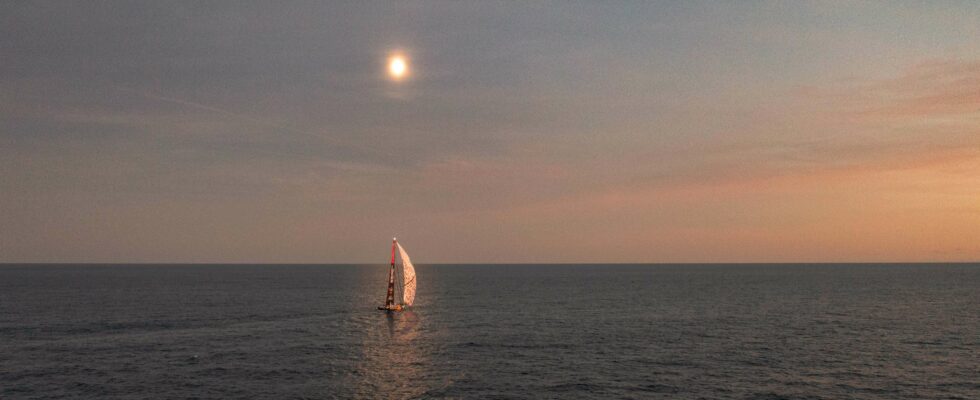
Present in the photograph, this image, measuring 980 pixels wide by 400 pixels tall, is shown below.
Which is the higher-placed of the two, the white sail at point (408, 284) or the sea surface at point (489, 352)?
the white sail at point (408, 284)

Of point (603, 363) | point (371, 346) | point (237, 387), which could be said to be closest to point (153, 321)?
point (371, 346)

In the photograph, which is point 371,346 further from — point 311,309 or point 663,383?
point 311,309

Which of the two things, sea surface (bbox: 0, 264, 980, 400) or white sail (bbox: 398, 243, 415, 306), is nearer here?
sea surface (bbox: 0, 264, 980, 400)

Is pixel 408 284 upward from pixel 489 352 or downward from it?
upward

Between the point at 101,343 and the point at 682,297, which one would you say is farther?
the point at 682,297

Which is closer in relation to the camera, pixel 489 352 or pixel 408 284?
pixel 489 352

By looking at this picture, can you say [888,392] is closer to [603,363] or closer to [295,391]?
[603,363]

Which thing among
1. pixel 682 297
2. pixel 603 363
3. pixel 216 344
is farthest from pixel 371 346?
pixel 682 297

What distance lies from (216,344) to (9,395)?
29648mm

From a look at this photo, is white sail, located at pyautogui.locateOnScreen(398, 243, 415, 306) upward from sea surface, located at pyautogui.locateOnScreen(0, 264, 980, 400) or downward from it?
upward

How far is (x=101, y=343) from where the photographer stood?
280ft

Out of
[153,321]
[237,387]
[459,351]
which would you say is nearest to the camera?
[237,387]

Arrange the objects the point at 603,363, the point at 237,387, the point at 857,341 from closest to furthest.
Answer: the point at 237,387 < the point at 603,363 < the point at 857,341

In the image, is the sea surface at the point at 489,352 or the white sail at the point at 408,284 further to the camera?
the white sail at the point at 408,284
